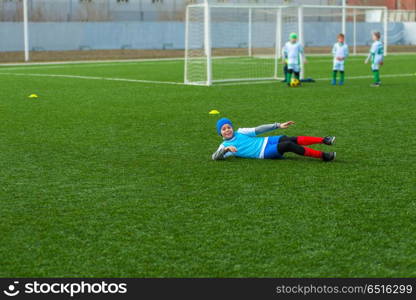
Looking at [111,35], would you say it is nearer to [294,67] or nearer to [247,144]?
[294,67]

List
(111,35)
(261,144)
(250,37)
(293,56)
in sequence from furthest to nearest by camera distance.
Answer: (111,35) → (250,37) → (293,56) → (261,144)

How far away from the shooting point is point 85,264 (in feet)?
16.2

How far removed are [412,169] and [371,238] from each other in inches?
105

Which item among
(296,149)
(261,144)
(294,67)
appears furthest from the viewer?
(294,67)

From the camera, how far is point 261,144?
28.2ft

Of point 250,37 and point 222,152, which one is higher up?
point 250,37

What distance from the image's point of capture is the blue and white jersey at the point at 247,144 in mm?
8617

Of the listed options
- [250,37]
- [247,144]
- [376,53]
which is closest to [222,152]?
[247,144]

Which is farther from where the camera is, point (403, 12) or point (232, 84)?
point (403, 12)

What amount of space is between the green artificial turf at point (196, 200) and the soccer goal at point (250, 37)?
9632 mm

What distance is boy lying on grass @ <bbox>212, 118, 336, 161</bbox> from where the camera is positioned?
27.6 feet

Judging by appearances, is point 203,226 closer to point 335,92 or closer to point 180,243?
point 180,243

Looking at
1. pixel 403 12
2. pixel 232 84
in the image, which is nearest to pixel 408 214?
pixel 232 84

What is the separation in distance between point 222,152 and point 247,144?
1.18 ft
